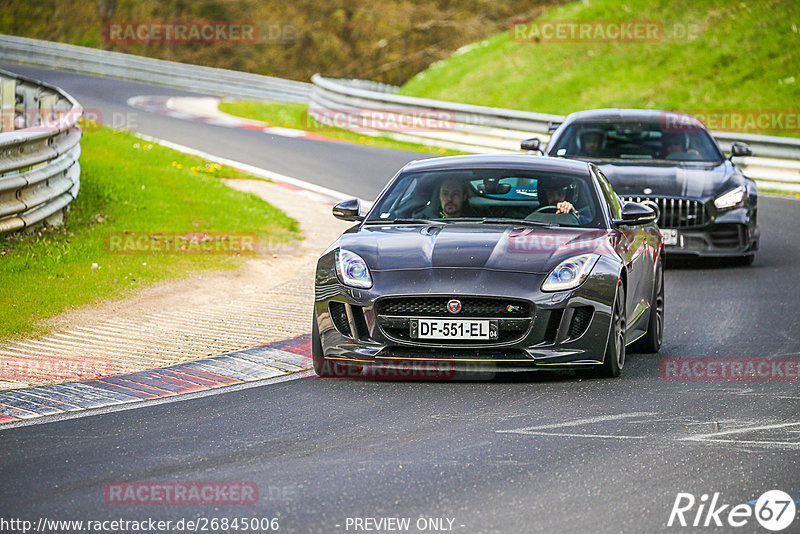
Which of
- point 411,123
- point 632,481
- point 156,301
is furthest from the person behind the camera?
point 411,123

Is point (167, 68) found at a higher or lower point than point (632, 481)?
lower

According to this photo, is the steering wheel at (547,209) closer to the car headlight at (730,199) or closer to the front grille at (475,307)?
the front grille at (475,307)

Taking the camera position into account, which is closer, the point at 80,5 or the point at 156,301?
the point at 156,301

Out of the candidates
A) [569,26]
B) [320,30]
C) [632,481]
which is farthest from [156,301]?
[320,30]

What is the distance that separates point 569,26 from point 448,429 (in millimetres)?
29205

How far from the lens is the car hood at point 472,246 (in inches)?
309

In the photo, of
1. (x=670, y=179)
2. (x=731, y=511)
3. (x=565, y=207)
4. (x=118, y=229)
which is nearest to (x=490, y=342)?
(x=565, y=207)

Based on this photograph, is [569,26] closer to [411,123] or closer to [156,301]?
[411,123]

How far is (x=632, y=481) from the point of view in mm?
5688

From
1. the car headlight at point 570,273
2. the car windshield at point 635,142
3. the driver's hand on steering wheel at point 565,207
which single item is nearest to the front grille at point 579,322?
the car headlight at point 570,273

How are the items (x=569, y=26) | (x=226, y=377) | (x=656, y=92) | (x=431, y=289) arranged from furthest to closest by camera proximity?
(x=569, y=26) < (x=656, y=92) < (x=226, y=377) < (x=431, y=289)

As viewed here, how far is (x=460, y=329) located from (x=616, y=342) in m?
1.10

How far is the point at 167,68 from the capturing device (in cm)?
4109

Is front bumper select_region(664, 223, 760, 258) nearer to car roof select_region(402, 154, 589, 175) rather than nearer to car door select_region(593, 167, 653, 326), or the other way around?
car door select_region(593, 167, 653, 326)
